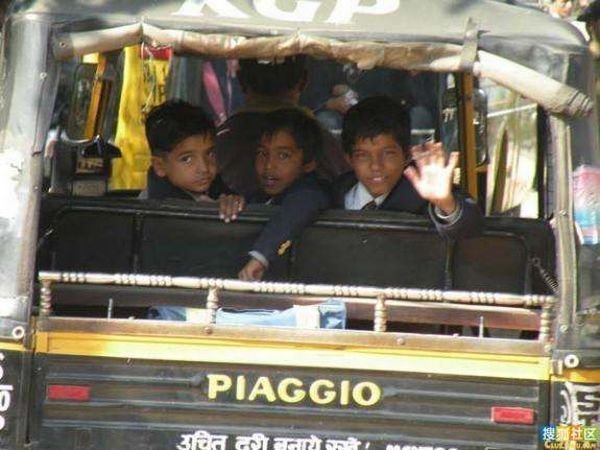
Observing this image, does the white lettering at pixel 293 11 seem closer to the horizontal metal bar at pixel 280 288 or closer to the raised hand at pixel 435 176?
the raised hand at pixel 435 176

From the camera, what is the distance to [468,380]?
4.96m

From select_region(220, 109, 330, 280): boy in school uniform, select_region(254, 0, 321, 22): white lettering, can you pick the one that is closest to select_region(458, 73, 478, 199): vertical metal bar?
select_region(220, 109, 330, 280): boy in school uniform

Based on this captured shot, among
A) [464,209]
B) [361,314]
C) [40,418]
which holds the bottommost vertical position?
[40,418]

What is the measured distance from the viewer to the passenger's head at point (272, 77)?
685 cm

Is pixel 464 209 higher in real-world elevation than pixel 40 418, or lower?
higher

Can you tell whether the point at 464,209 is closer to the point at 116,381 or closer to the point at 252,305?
the point at 252,305

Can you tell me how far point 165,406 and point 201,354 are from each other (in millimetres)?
214

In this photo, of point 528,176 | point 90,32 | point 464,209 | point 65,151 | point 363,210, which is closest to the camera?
point 90,32

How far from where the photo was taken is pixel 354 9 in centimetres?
500

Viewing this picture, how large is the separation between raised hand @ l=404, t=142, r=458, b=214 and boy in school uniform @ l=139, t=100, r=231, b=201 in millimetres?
1010

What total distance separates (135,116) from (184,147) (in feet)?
8.79

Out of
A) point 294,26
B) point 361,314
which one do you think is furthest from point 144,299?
point 294,26

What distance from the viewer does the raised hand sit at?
5090 mm

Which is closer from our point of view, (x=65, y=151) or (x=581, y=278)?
(x=581, y=278)
